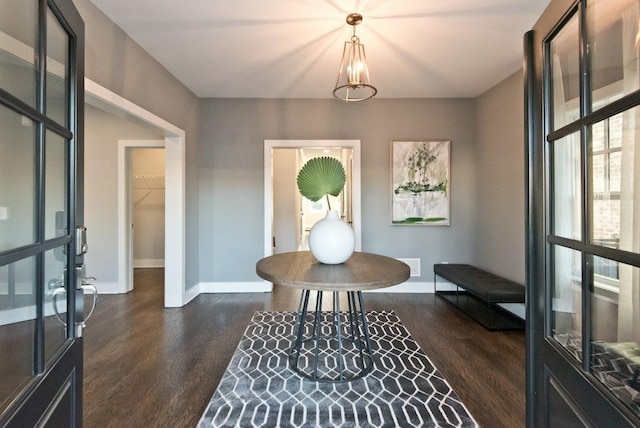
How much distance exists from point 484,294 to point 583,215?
2260 millimetres

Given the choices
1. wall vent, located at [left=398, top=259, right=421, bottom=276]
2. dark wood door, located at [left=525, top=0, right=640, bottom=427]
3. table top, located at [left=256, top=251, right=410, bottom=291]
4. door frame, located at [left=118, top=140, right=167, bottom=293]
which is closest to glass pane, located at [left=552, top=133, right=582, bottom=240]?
dark wood door, located at [left=525, top=0, right=640, bottom=427]

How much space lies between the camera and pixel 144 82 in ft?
8.80

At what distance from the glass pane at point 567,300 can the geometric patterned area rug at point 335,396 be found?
2.97 ft

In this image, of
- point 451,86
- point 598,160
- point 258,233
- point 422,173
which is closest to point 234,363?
point 258,233

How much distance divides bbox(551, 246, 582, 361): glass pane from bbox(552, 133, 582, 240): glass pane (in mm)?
71

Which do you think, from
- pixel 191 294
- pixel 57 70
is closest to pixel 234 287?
pixel 191 294

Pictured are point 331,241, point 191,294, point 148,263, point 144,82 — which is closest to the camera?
point 331,241

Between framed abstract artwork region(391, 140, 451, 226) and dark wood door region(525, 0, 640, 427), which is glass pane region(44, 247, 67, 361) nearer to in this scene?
dark wood door region(525, 0, 640, 427)

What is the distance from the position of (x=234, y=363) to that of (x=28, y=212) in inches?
67.3

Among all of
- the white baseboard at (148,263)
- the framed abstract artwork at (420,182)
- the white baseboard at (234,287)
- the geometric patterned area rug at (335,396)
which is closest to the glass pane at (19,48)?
the geometric patterned area rug at (335,396)

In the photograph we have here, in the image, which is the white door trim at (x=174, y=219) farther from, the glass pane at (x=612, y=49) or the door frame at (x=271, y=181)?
the glass pane at (x=612, y=49)

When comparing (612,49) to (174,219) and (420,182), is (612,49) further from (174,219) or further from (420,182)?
(174,219)

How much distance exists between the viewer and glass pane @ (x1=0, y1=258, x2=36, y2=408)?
29.3 inches

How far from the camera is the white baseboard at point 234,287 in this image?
3961 millimetres
